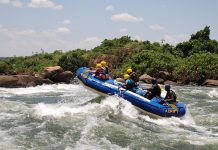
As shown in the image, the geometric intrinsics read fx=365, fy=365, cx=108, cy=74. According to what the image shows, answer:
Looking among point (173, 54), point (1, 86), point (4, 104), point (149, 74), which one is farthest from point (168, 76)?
point (4, 104)

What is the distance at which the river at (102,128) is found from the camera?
9133 mm

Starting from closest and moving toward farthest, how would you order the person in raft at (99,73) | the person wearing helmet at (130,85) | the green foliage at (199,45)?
the person wearing helmet at (130,85) < the person in raft at (99,73) < the green foliage at (199,45)

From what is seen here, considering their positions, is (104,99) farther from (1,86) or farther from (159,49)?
(159,49)

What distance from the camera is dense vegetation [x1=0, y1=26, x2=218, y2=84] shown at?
28.8 metres

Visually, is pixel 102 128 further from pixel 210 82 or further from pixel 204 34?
pixel 204 34

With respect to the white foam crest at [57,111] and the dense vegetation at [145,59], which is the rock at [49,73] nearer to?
the dense vegetation at [145,59]

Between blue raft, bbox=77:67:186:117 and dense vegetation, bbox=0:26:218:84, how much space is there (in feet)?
45.7

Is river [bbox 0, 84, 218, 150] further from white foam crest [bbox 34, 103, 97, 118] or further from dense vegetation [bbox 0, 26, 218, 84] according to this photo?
dense vegetation [bbox 0, 26, 218, 84]

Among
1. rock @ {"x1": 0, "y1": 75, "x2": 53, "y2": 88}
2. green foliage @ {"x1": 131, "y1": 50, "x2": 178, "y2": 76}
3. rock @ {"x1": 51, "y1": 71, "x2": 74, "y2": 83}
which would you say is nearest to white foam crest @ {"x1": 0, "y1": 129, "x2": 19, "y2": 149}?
rock @ {"x1": 0, "y1": 75, "x2": 53, "y2": 88}

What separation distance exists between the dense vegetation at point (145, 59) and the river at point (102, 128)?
41.0ft

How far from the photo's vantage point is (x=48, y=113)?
12.6m

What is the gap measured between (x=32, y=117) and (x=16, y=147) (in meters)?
3.41

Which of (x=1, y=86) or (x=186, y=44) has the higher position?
(x=186, y=44)

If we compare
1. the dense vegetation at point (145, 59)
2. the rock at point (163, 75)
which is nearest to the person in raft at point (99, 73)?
the dense vegetation at point (145, 59)
